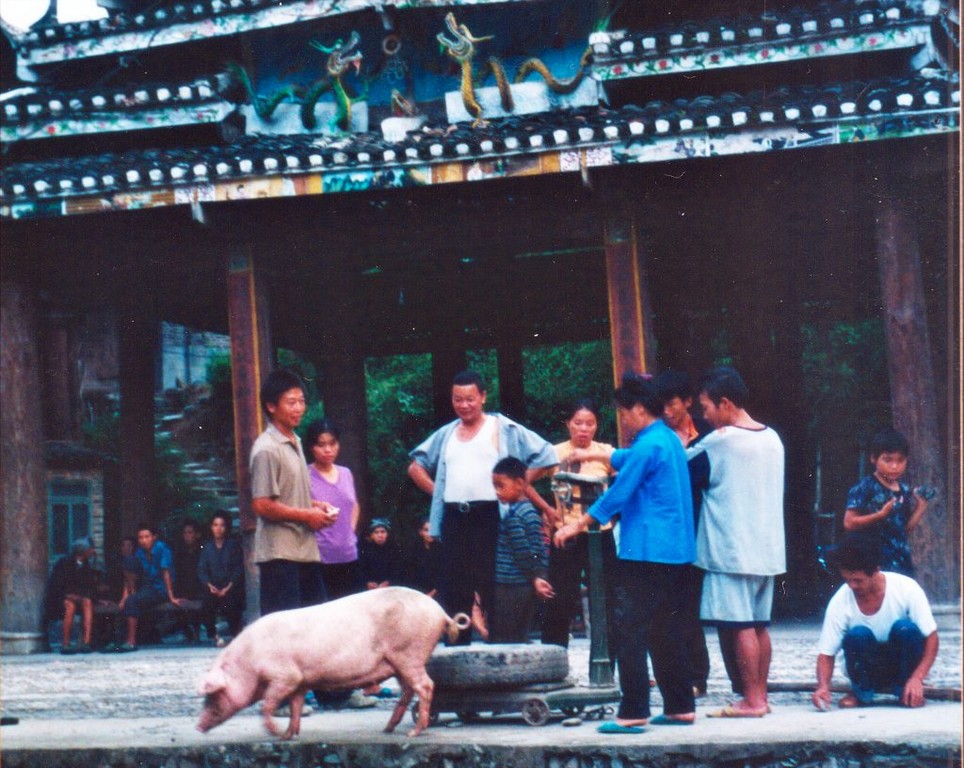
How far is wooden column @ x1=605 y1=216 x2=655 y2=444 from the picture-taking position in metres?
10.3

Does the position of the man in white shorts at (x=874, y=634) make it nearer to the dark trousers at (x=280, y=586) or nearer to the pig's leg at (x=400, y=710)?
the pig's leg at (x=400, y=710)

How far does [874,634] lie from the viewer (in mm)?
5672

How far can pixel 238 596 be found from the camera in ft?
37.1

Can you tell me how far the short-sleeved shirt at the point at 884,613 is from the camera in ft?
18.5

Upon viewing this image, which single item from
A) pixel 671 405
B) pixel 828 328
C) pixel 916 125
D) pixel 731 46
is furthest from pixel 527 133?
pixel 828 328

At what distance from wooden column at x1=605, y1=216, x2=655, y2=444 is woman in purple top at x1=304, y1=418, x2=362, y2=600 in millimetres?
3786

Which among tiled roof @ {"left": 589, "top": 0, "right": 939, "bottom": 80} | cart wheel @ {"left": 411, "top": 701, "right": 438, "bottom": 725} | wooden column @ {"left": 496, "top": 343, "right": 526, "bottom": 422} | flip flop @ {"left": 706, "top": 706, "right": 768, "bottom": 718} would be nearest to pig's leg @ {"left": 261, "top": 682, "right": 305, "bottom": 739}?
cart wheel @ {"left": 411, "top": 701, "right": 438, "bottom": 725}

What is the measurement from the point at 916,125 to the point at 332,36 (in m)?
5.64

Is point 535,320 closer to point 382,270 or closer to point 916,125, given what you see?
point 382,270

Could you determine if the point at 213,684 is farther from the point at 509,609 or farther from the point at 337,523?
the point at 509,609

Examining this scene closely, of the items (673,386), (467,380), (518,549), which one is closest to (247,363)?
(467,380)

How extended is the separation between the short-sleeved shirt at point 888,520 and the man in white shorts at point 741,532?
4.04 ft

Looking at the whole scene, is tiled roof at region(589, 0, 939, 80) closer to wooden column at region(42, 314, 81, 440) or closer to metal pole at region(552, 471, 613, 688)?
metal pole at region(552, 471, 613, 688)

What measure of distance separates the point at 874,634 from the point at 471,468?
2076 mm
